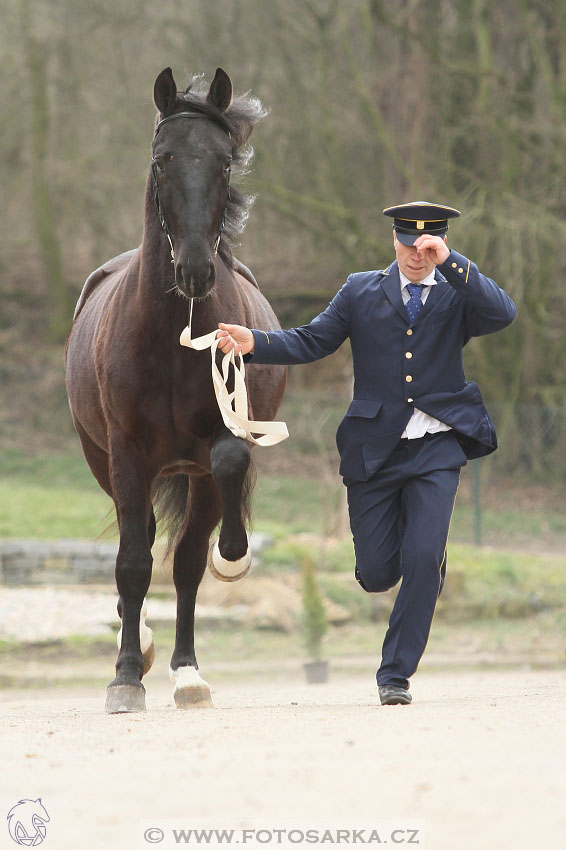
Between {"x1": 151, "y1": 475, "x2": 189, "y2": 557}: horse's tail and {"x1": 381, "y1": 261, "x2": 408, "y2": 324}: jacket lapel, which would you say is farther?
{"x1": 151, "y1": 475, "x2": 189, "y2": 557}: horse's tail

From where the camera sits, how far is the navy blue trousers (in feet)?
16.1

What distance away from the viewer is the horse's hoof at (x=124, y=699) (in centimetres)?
514

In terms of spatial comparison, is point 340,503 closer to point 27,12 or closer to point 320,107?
point 320,107

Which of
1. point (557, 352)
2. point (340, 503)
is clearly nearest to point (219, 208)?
point (340, 503)

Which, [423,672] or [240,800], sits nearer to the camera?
[240,800]

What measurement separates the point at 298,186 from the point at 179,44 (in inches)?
143

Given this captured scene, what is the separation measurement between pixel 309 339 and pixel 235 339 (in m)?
0.38

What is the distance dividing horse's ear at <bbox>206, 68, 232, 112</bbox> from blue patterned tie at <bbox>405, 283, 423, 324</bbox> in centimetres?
111

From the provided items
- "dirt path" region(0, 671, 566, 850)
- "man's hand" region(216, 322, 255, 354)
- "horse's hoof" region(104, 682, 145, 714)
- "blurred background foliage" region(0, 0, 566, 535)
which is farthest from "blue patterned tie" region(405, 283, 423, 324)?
"blurred background foliage" region(0, 0, 566, 535)

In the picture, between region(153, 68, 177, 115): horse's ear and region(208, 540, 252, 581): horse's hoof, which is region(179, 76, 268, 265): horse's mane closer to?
region(153, 68, 177, 115): horse's ear

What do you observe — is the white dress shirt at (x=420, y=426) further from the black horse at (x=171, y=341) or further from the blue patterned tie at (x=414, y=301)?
the black horse at (x=171, y=341)

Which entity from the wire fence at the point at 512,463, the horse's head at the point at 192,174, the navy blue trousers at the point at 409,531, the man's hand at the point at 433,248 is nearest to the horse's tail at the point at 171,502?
the navy blue trousers at the point at 409,531

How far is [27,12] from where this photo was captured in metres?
19.5

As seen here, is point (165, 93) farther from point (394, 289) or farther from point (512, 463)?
point (512, 463)
